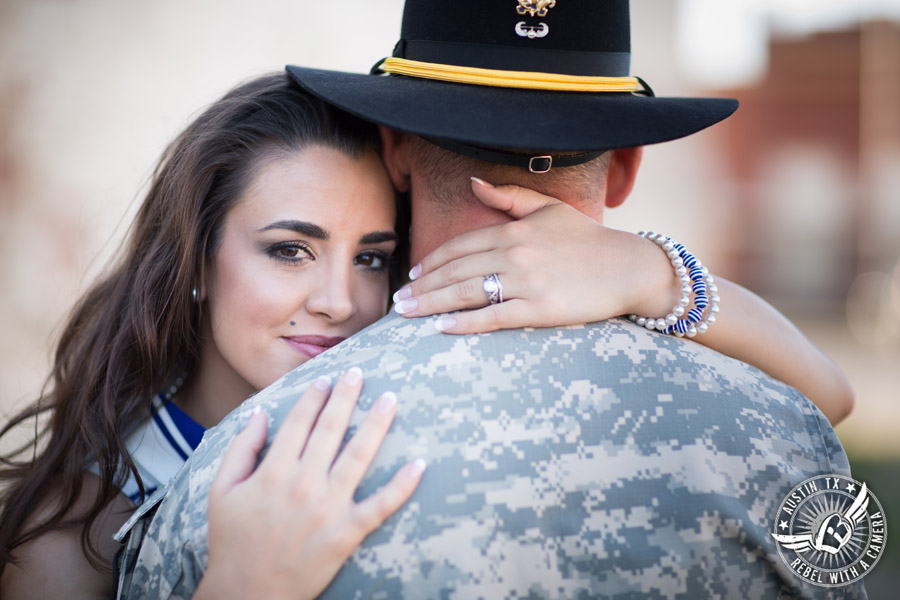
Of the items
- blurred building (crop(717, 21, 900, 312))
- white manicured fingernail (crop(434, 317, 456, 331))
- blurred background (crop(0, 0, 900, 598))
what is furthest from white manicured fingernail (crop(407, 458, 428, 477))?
blurred building (crop(717, 21, 900, 312))

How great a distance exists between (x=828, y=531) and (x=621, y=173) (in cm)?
101

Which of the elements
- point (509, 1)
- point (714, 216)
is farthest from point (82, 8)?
point (714, 216)

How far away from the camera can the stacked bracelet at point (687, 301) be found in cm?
169

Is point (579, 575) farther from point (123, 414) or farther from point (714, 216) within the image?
point (714, 216)

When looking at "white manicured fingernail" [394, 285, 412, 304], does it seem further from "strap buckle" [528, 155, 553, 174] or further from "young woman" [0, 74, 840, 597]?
"strap buckle" [528, 155, 553, 174]

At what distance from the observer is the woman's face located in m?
2.23

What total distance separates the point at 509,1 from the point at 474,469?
107cm

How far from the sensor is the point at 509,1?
1700 millimetres

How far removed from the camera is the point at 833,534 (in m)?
1.56

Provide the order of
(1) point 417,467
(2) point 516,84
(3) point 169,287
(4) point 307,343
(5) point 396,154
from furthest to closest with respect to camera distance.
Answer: (3) point 169,287 → (4) point 307,343 → (5) point 396,154 → (2) point 516,84 → (1) point 417,467

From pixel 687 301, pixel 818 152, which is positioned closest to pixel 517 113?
pixel 687 301

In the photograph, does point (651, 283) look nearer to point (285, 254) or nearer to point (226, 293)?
point (285, 254)

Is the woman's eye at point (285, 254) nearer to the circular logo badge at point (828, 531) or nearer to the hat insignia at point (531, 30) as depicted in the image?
the hat insignia at point (531, 30)

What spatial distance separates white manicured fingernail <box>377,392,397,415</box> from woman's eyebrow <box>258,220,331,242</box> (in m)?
0.91
